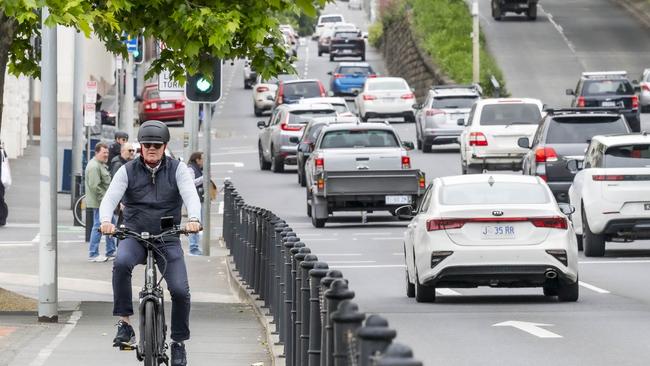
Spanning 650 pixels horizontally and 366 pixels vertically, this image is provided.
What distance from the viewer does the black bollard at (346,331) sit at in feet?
25.5

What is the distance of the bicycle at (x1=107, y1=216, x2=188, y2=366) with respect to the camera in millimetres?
11766

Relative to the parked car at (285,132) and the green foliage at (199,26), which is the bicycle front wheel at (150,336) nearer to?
the green foliage at (199,26)

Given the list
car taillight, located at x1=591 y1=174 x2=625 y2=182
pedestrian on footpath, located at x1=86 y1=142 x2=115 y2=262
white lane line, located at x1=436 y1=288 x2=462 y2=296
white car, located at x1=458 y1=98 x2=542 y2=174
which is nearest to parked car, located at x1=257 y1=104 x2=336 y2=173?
white car, located at x1=458 y1=98 x2=542 y2=174

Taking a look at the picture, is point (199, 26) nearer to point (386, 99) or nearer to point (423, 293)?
point (423, 293)

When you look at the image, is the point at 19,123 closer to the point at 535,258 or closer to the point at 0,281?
the point at 0,281

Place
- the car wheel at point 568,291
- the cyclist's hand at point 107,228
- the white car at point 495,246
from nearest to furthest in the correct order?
the cyclist's hand at point 107,228 → the white car at point 495,246 → the car wheel at point 568,291

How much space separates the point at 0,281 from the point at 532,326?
9106 millimetres

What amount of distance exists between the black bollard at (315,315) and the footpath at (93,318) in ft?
9.87

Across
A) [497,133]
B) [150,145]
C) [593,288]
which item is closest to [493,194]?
[593,288]

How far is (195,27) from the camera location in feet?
56.1

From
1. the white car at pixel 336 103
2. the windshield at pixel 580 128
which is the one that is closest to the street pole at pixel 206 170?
the windshield at pixel 580 128

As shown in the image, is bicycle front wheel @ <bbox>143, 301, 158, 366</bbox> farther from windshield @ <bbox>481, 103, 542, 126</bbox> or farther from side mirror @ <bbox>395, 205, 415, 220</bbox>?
windshield @ <bbox>481, 103, 542, 126</bbox>

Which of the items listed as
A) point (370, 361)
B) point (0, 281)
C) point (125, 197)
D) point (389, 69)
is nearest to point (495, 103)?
point (0, 281)

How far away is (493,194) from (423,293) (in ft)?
4.11
